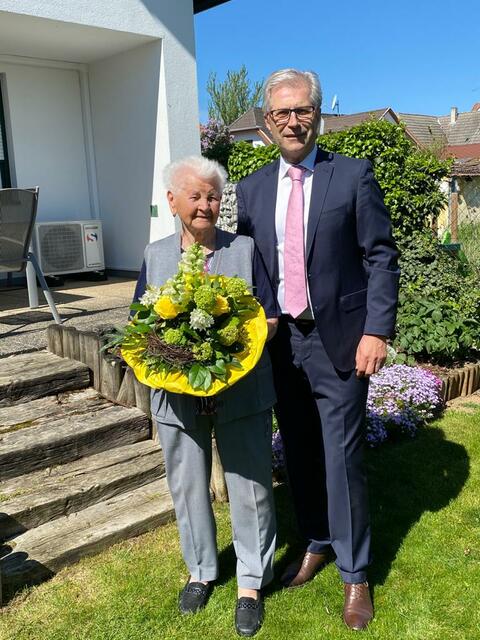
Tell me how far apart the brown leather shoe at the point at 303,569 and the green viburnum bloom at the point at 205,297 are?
56.8 inches

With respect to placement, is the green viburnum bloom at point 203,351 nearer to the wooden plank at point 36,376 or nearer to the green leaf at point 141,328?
the green leaf at point 141,328

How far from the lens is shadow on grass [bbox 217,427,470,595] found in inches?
122

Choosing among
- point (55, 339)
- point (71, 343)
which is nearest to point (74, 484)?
point (71, 343)

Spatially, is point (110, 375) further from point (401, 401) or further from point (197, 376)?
point (401, 401)

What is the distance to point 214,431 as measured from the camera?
2.62 m

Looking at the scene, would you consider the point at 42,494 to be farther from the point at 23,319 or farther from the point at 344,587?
the point at 23,319

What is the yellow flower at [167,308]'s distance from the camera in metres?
2.20

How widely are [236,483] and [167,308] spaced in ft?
2.79

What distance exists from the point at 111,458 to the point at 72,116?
578 centimetres

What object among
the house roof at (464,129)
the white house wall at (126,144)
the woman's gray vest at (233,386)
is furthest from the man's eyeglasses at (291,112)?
the house roof at (464,129)

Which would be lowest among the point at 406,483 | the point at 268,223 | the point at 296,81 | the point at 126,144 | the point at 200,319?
the point at 406,483

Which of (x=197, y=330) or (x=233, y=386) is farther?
(x=233, y=386)

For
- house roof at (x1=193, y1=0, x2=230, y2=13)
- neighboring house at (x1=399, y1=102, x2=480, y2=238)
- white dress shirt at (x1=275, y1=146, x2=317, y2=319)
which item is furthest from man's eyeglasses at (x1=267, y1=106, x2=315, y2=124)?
neighboring house at (x1=399, y1=102, x2=480, y2=238)

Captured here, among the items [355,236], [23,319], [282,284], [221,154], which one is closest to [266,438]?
[282,284]
